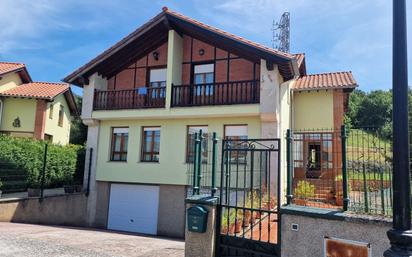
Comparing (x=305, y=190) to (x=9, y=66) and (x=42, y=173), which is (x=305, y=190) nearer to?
(x=42, y=173)

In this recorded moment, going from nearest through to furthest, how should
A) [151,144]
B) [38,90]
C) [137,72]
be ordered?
[151,144]
[137,72]
[38,90]

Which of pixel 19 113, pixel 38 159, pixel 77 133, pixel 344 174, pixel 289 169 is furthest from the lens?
pixel 77 133

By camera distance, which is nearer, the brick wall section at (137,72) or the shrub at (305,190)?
the shrub at (305,190)

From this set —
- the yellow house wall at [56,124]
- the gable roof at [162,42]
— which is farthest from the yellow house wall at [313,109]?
the yellow house wall at [56,124]

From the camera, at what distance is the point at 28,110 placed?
26141 mm

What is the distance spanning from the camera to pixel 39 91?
87.1 ft

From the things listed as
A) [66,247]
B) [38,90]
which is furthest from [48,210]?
[38,90]

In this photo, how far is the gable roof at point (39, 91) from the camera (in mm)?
25409

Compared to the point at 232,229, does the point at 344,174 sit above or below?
above

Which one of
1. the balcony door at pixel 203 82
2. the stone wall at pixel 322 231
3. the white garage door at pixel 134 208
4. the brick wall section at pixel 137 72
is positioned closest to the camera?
the stone wall at pixel 322 231

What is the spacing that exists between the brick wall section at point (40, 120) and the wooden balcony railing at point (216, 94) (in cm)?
1461

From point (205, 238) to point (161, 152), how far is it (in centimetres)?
962

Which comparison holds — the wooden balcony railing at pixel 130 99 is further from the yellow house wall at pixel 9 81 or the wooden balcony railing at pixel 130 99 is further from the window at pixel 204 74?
the yellow house wall at pixel 9 81

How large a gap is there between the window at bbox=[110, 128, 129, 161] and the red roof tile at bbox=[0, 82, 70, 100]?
10.7 metres
